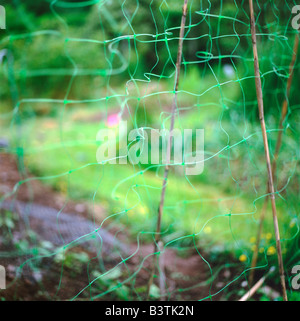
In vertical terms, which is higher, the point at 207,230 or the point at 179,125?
the point at 179,125

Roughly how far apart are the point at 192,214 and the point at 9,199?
1.33 m

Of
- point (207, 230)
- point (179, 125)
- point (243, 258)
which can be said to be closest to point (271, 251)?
point (243, 258)

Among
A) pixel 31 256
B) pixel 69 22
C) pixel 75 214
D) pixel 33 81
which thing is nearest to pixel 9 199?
pixel 75 214

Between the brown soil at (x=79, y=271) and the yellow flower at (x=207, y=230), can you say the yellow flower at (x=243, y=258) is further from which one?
the yellow flower at (x=207, y=230)

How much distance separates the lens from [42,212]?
2.23 m

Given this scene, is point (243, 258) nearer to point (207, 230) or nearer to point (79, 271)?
point (207, 230)

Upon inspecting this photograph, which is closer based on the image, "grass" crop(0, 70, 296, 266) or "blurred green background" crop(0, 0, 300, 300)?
"blurred green background" crop(0, 0, 300, 300)

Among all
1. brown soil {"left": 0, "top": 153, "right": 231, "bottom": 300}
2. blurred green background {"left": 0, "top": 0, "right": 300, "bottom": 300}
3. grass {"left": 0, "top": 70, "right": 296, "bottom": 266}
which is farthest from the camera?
grass {"left": 0, "top": 70, "right": 296, "bottom": 266}

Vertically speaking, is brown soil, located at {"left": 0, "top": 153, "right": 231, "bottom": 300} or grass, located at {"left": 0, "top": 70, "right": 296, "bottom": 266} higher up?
grass, located at {"left": 0, "top": 70, "right": 296, "bottom": 266}

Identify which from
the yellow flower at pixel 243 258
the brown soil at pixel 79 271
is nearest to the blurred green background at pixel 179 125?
the yellow flower at pixel 243 258

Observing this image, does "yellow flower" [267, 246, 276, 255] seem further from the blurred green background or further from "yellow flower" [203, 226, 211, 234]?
"yellow flower" [203, 226, 211, 234]

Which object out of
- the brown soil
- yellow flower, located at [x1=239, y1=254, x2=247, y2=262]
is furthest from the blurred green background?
the brown soil

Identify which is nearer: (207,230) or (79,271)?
(79,271)

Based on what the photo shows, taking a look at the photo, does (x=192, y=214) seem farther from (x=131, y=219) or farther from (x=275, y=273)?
(x=275, y=273)
